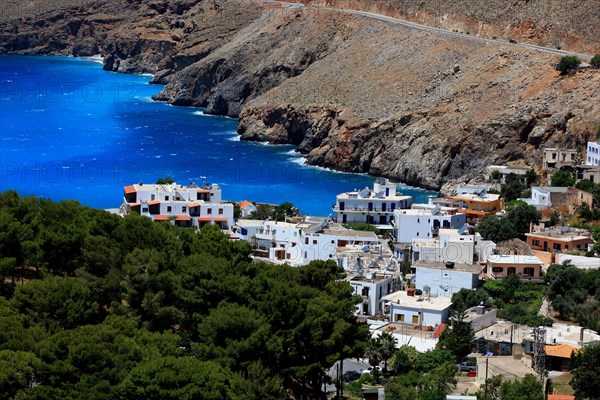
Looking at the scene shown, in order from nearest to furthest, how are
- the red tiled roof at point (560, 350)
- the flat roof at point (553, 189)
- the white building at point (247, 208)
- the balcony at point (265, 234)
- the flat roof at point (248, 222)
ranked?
the red tiled roof at point (560, 350)
the balcony at point (265, 234)
the flat roof at point (248, 222)
the flat roof at point (553, 189)
the white building at point (247, 208)

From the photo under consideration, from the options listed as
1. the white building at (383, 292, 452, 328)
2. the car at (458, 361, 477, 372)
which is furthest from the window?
the car at (458, 361, 477, 372)

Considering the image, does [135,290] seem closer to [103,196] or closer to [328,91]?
[103,196]

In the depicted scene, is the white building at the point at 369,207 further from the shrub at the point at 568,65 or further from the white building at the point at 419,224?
the shrub at the point at 568,65

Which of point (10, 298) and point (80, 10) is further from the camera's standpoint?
point (80, 10)

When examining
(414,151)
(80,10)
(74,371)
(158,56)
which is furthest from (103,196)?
(80,10)

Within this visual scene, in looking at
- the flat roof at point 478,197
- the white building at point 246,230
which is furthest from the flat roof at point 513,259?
the flat roof at point 478,197

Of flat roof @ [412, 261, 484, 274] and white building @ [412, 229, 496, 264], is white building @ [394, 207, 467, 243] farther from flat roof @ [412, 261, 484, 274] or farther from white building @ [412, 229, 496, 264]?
flat roof @ [412, 261, 484, 274]
